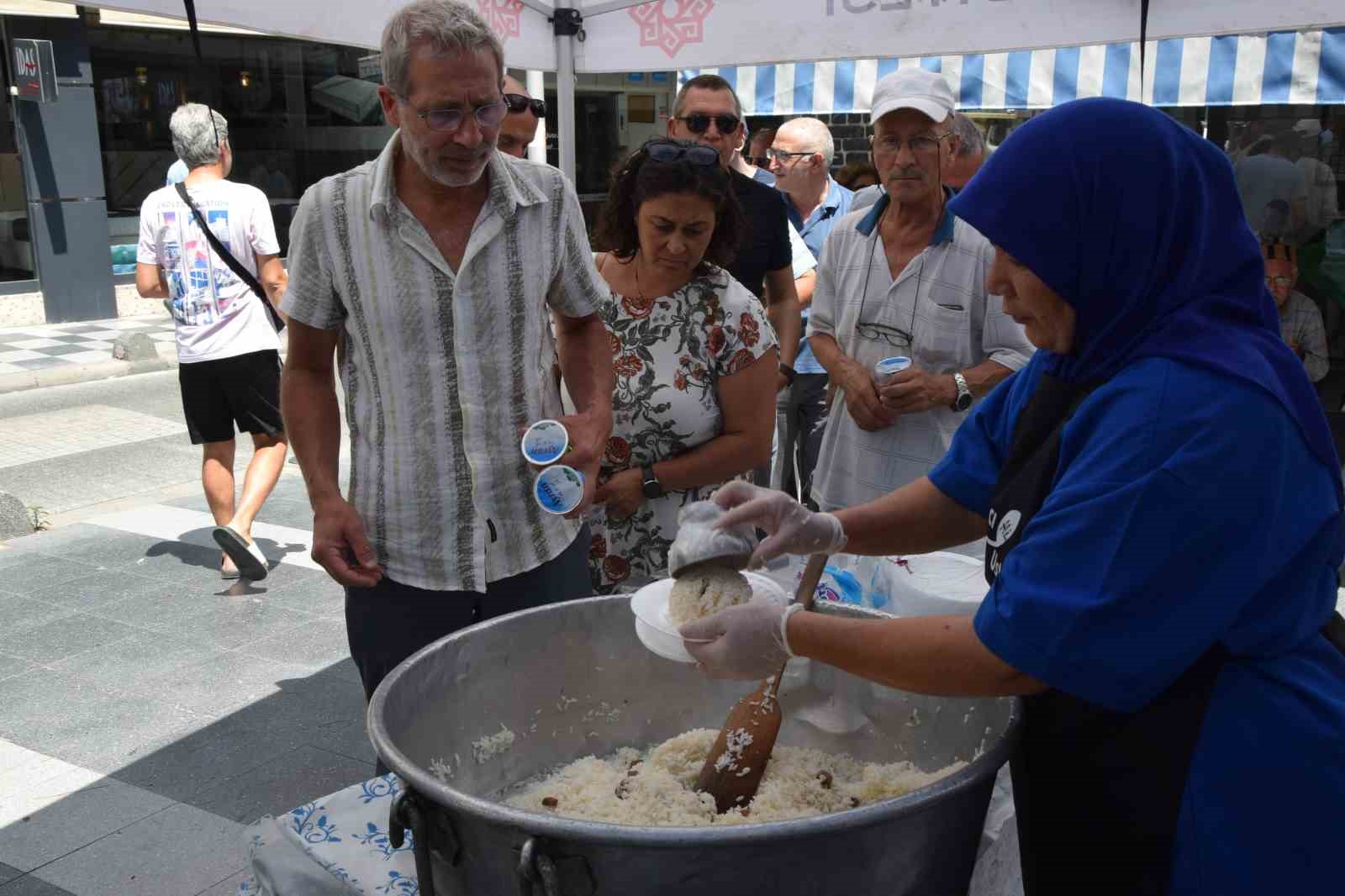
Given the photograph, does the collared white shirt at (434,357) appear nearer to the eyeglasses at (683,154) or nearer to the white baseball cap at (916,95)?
the eyeglasses at (683,154)

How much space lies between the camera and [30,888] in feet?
9.00

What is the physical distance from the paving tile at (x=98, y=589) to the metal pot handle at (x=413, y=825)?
3.70 metres

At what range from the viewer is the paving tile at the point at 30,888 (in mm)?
2721

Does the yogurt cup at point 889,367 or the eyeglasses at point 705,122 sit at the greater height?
the eyeglasses at point 705,122

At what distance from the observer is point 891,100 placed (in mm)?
3066

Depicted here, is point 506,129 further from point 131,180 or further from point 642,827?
point 131,180

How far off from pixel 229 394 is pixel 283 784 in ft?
7.41

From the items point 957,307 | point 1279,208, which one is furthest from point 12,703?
A: point 1279,208

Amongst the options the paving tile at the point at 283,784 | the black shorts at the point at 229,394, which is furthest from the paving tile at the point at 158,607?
the paving tile at the point at 283,784

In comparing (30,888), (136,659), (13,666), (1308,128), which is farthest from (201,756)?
(1308,128)

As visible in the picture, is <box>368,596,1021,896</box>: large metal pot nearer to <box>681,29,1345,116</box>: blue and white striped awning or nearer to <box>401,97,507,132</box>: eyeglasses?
<box>401,97,507,132</box>: eyeglasses

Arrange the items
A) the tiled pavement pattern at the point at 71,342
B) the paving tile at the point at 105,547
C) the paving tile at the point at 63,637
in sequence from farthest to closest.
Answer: the tiled pavement pattern at the point at 71,342
the paving tile at the point at 105,547
the paving tile at the point at 63,637

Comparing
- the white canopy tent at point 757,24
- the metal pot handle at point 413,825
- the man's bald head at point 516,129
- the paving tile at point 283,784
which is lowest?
the paving tile at point 283,784

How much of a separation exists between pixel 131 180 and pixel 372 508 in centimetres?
1288
